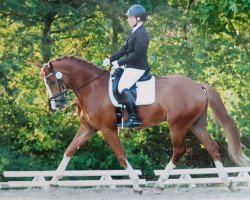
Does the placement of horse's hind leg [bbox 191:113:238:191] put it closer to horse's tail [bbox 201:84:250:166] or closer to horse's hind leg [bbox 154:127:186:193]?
horse's tail [bbox 201:84:250:166]

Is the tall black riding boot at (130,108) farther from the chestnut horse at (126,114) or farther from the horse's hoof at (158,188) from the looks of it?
the horse's hoof at (158,188)

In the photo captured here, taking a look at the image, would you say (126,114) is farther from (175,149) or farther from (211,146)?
(211,146)

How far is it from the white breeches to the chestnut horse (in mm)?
342

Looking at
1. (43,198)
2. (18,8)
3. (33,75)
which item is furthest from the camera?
(33,75)

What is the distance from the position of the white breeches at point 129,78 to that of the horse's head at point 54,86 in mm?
927

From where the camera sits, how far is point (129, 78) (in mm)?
10133

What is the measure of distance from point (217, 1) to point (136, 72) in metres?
7.22

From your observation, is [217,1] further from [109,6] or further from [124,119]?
[124,119]

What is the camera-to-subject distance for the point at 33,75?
52.1ft

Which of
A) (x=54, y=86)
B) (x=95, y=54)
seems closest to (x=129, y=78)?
(x=54, y=86)

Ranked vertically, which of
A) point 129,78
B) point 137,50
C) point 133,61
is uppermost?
point 137,50

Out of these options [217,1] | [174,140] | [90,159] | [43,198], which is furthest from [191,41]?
[43,198]

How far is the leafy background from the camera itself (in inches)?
604

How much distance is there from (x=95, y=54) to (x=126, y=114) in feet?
21.6
